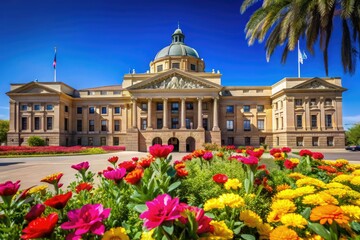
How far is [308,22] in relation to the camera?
1220 cm

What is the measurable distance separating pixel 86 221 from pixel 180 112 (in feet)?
148

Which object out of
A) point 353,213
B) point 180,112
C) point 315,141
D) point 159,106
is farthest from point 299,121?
point 353,213

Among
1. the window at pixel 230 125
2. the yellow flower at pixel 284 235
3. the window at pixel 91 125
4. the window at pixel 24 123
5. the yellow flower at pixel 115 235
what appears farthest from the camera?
the window at pixel 91 125

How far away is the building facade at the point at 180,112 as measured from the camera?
139 ft

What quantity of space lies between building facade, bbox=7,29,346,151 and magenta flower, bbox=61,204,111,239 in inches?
1574

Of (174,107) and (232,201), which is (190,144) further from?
(232,201)

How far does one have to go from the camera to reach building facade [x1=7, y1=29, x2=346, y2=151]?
139 ft

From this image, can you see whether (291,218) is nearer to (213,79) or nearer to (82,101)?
(213,79)

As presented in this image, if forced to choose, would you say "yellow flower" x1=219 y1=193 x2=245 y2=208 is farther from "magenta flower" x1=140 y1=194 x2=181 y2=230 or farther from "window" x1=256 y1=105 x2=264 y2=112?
"window" x1=256 y1=105 x2=264 y2=112

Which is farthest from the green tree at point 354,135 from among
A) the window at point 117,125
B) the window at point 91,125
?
the window at point 91,125

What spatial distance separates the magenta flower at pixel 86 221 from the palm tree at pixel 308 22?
1233cm

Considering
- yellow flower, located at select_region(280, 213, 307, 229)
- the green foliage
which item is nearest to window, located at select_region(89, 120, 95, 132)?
the green foliage

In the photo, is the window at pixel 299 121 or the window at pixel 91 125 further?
the window at pixel 91 125

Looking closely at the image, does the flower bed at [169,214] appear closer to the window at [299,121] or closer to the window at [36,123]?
the window at [299,121]
